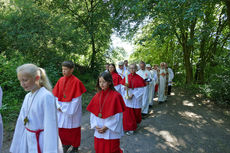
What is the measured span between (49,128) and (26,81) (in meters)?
0.60

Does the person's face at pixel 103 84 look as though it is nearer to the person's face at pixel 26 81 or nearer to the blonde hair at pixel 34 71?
the blonde hair at pixel 34 71

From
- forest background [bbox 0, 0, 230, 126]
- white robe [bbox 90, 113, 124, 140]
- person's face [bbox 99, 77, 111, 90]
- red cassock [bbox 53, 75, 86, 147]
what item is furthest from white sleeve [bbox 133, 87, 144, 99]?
forest background [bbox 0, 0, 230, 126]

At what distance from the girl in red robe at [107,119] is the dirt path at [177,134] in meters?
1.27

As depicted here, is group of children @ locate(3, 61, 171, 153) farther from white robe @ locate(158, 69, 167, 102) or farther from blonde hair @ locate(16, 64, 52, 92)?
white robe @ locate(158, 69, 167, 102)

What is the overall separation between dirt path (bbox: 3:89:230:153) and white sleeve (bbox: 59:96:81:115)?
1179 millimetres

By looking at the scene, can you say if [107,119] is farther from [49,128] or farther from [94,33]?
[94,33]

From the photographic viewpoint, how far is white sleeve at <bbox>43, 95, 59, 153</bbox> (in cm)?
190

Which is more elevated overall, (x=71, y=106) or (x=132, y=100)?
(x=71, y=106)

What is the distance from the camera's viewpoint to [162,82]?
395 inches

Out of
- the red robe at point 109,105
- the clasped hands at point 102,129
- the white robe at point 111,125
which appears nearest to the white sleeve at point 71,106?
the red robe at point 109,105

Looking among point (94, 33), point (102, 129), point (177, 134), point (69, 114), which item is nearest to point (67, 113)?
point (69, 114)

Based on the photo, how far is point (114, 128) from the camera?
9.79 ft

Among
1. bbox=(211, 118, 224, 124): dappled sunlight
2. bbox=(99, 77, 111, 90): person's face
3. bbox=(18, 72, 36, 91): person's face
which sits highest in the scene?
bbox=(18, 72, 36, 91): person's face

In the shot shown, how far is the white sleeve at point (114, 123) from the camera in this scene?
9.82ft
